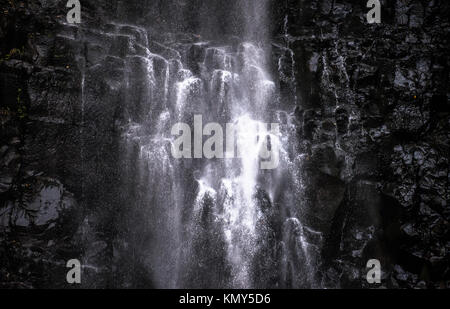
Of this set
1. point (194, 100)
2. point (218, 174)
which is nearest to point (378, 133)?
point (218, 174)

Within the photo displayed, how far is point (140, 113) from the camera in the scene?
32.7 feet

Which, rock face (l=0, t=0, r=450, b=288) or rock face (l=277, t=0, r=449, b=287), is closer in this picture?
rock face (l=0, t=0, r=450, b=288)

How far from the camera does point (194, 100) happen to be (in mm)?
Answer: 10188

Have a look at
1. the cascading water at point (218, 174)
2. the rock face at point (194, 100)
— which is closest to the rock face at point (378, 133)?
the rock face at point (194, 100)

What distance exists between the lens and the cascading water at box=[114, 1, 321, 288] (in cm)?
927

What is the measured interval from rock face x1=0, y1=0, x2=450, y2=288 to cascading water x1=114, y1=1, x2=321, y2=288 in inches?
3.7

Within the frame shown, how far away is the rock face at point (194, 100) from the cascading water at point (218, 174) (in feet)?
0.31

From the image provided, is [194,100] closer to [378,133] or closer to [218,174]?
[218,174]

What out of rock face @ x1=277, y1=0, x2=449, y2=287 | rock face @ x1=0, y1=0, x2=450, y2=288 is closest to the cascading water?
rock face @ x1=0, y1=0, x2=450, y2=288

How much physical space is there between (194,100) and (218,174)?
87.1 inches

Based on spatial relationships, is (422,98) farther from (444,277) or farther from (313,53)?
(444,277)

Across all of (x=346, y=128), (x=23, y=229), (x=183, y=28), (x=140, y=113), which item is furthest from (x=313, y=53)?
(x=23, y=229)

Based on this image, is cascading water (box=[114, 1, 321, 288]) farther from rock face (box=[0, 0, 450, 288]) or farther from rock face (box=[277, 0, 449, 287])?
rock face (box=[277, 0, 449, 287])

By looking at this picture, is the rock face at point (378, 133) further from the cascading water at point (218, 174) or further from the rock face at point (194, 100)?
the cascading water at point (218, 174)
